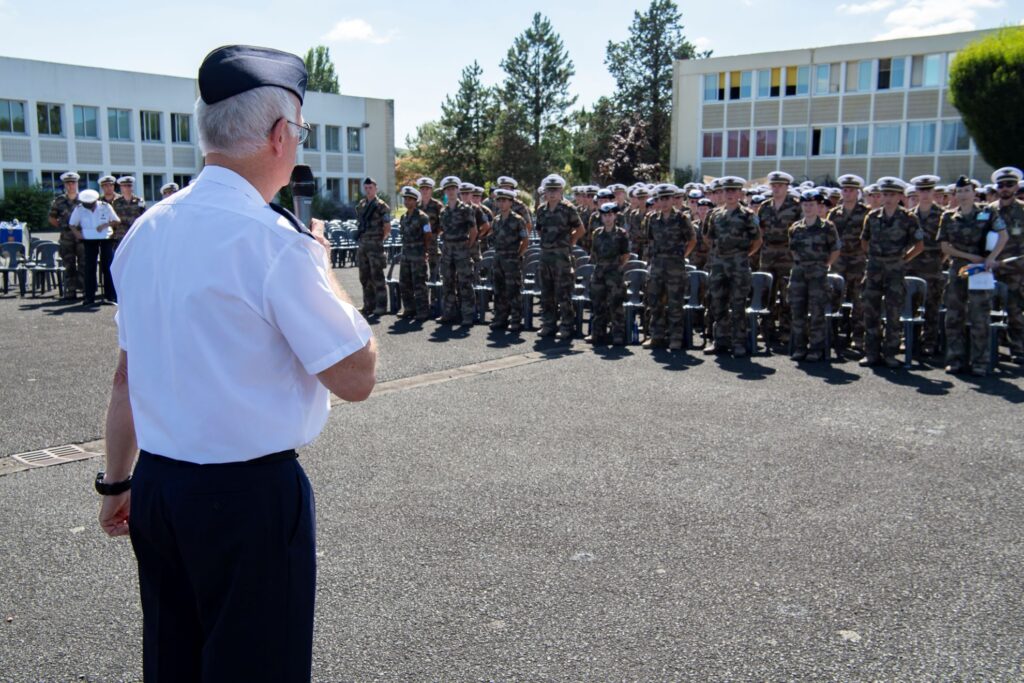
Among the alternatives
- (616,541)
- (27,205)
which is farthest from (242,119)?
(27,205)

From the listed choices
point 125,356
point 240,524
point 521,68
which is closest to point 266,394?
point 240,524

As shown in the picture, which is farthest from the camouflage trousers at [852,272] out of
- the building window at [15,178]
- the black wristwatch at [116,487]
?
the building window at [15,178]

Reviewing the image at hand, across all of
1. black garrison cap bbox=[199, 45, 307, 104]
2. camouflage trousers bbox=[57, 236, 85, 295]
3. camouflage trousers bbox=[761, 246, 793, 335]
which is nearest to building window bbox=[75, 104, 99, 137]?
camouflage trousers bbox=[57, 236, 85, 295]

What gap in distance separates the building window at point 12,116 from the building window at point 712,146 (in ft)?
119

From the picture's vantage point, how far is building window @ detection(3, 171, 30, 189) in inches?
1754

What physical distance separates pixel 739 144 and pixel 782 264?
1606 inches

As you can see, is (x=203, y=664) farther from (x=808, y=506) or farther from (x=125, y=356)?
(x=808, y=506)

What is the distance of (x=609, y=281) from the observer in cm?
1210

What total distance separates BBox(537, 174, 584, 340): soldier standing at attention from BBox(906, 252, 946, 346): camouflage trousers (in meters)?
4.39

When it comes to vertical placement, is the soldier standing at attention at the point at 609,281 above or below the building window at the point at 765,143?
below

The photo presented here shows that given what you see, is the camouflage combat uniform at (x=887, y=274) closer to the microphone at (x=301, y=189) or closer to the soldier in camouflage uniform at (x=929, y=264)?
the soldier in camouflage uniform at (x=929, y=264)

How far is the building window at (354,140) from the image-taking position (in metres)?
58.6

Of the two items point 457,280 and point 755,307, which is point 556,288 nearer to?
point 457,280

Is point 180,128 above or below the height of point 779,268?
above
